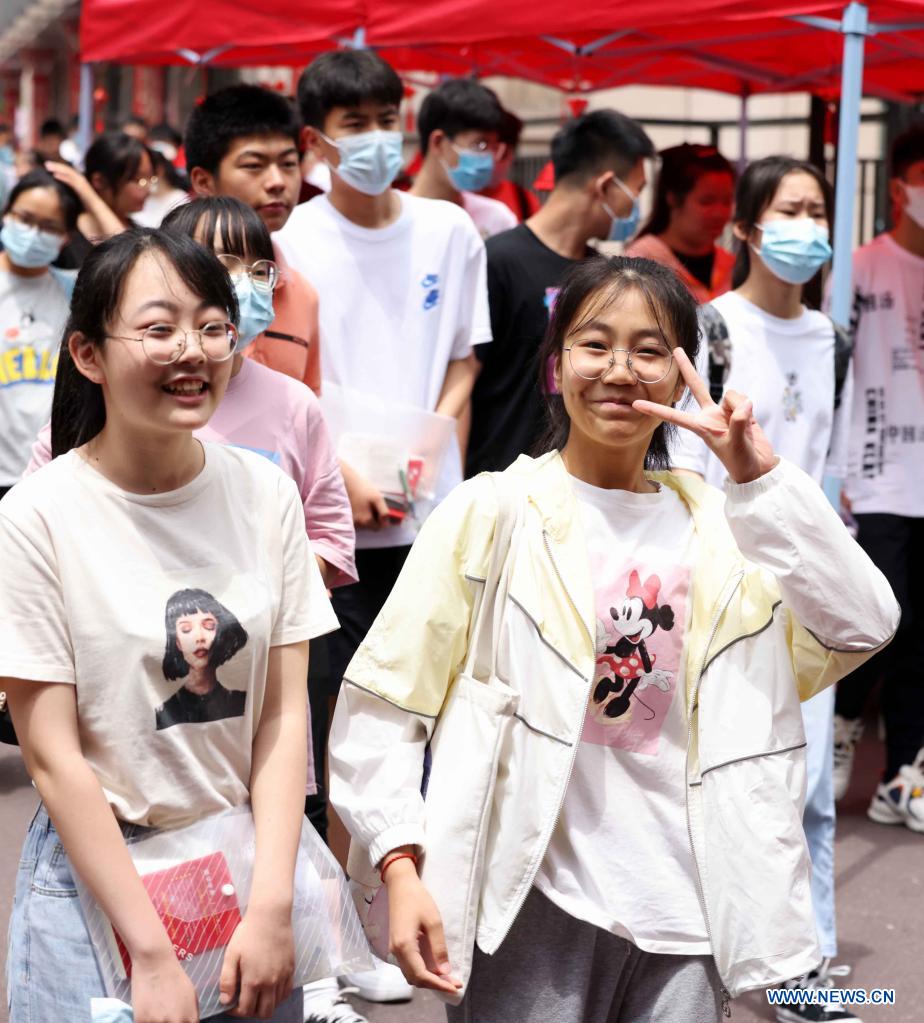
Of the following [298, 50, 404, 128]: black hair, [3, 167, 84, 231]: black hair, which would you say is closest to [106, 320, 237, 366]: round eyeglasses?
[298, 50, 404, 128]: black hair

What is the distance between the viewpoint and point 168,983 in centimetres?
206

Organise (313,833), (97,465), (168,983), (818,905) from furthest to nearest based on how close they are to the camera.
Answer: (818,905), (313,833), (97,465), (168,983)

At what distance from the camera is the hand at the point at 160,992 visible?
204cm

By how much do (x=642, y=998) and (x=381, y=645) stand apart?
0.64 m

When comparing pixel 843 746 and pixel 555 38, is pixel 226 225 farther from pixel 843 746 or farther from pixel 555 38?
pixel 555 38

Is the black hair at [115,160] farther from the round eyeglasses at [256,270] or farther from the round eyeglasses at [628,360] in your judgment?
the round eyeglasses at [628,360]

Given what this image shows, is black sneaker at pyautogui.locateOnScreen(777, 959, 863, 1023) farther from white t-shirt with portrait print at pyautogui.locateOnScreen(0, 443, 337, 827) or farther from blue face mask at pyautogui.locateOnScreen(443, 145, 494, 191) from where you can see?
blue face mask at pyautogui.locateOnScreen(443, 145, 494, 191)

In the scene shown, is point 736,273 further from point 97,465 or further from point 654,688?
point 97,465

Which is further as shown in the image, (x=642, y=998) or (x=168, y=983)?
(x=642, y=998)

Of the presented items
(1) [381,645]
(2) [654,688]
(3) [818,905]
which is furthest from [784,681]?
(3) [818,905]

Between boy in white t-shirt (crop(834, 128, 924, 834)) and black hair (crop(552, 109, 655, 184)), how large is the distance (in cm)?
97

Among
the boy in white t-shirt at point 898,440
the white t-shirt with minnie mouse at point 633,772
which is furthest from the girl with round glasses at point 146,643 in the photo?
the boy in white t-shirt at point 898,440

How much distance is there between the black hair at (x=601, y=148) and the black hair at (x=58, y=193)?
1.90 meters

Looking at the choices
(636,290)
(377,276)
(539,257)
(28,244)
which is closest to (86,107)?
(28,244)
